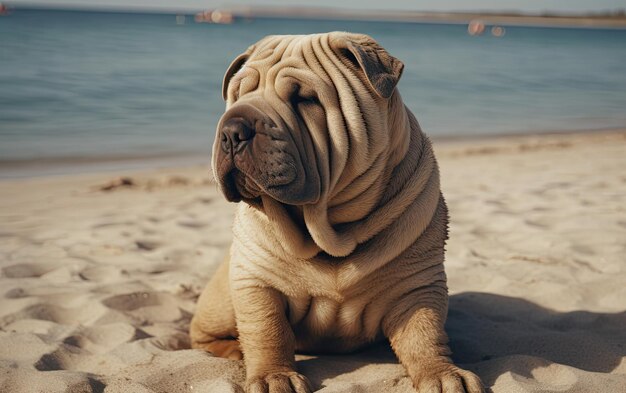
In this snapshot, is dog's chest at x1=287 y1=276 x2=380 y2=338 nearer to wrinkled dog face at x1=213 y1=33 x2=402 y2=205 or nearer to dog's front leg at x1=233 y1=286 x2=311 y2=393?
dog's front leg at x1=233 y1=286 x2=311 y2=393

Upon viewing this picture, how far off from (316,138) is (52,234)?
150 inches

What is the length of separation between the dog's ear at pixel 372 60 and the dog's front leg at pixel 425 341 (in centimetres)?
88

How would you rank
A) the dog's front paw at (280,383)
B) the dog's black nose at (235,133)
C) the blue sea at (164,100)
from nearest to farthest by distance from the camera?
the dog's black nose at (235,133), the dog's front paw at (280,383), the blue sea at (164,100)

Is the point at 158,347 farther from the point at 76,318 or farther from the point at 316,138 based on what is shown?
the point at 316,138

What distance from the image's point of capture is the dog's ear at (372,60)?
277 centimetres

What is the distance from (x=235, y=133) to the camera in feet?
8.48

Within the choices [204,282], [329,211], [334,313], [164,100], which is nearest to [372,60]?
[329,211]

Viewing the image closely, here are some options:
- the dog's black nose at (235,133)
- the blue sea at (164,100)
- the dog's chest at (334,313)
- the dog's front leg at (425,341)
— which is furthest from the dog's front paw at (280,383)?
the blue sea at (164,100)

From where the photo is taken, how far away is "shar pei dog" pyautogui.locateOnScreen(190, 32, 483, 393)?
8.82ft

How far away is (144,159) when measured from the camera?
10.8 m

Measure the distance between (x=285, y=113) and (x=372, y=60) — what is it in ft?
1.38

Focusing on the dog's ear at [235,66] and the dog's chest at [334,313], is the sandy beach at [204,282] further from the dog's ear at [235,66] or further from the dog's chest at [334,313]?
the dog's ear at [235,66]

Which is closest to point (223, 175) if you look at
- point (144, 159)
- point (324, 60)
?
point (324, 60)

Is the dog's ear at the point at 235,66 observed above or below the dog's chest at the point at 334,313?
above
